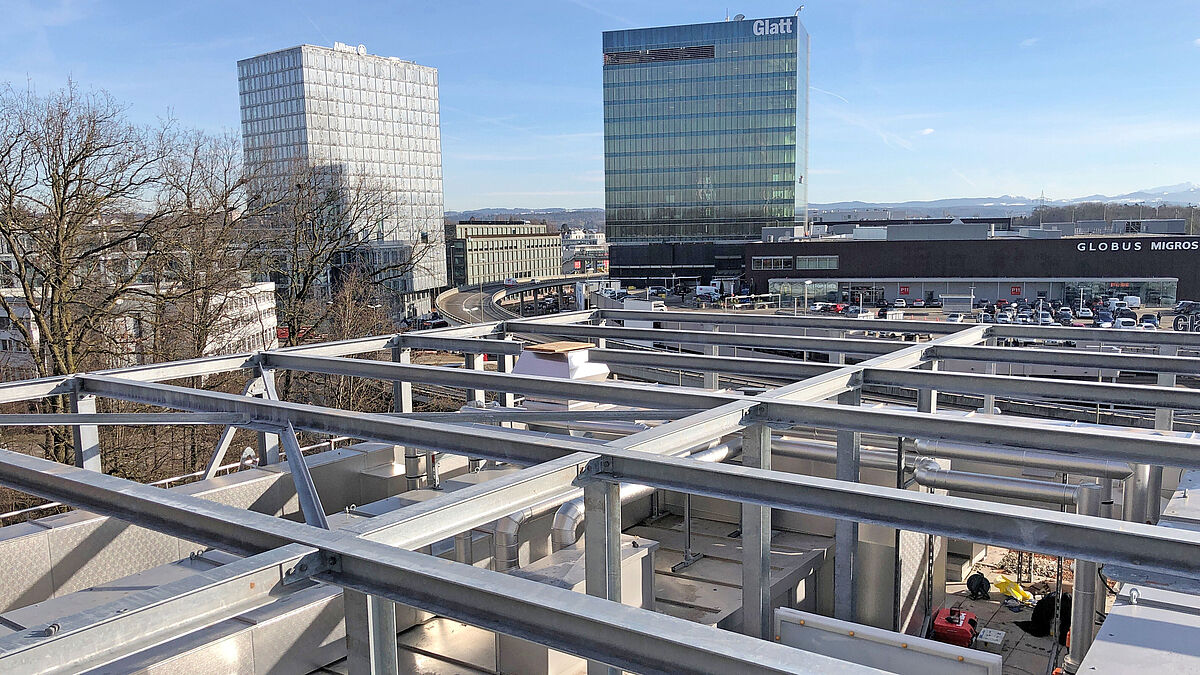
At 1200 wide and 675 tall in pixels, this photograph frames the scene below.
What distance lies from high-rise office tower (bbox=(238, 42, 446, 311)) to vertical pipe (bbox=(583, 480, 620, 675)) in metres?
80.3

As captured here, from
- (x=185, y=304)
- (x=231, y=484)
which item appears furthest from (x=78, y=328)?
(x=231, y=484)

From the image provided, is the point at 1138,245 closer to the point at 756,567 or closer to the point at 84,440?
the point at 756,567

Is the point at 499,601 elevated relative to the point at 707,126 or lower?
lower

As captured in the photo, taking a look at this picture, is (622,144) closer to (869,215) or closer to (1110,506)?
(869,215)

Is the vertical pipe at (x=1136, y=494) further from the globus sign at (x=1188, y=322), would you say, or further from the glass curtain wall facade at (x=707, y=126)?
the glass curtain wall facade at (x=707, y=126)

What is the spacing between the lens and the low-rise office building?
122250mm

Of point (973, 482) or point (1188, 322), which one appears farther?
point (1188, 322)

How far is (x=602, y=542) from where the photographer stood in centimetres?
505

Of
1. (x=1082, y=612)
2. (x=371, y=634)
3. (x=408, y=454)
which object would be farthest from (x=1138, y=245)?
(x=371, y=634)

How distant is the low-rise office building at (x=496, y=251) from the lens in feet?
401

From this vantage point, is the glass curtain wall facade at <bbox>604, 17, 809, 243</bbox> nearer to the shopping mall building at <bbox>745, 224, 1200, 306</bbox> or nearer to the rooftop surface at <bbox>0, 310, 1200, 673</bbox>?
the shopping mall building at <bbox>745, 224, 1200, 306</bbox>

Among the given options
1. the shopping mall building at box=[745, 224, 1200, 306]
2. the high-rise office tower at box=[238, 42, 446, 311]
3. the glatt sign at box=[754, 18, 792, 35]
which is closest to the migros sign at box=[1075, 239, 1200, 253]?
the shopping mall building at box=[745, 224, 1200, 306]

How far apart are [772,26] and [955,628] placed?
93937 mm

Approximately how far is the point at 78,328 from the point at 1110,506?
64.4ft
